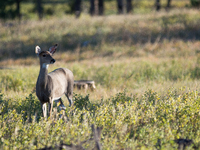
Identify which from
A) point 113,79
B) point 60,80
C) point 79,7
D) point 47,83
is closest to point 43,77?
point 47,83

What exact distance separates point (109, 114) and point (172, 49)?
42.2 feet

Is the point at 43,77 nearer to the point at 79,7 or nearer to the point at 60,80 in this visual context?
the point at 60,80

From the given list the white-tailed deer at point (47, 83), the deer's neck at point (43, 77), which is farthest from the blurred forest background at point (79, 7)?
the deer's neck at point (43, 77)

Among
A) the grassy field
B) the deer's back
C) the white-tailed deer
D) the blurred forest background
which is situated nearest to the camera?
the grassy field

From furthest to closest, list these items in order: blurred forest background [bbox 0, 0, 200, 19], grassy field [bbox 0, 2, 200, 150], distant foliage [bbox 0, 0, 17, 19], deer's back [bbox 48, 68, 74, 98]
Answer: distant foliage [bbox 0, 0, 17, 19], blurred forest background [bbox 0, 0, 200, 19], deer's back [bbox 48, 68, 74, 98], grassy field [bbox 0, 2, 200, 150]

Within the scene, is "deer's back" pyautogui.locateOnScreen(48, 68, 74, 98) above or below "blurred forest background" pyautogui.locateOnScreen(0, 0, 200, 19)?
below

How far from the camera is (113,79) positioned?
11.8 m

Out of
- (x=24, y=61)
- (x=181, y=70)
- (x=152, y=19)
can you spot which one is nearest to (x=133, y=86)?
(x=181, y=70)

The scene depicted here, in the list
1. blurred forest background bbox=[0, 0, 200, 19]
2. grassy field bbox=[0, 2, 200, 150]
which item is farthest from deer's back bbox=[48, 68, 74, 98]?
blurred forest background bbox=[0, 0, 200, 19]

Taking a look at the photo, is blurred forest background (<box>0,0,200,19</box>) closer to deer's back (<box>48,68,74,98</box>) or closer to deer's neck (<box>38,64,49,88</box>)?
deer's back (<box>48,68,74,98</box>)

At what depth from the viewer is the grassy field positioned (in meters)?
5.28

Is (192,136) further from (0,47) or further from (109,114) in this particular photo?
(0,47)

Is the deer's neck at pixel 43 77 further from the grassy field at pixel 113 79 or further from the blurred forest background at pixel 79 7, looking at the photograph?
the blurred forest background at pixel 79 7

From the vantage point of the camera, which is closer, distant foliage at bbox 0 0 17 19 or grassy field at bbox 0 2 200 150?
grassy field at bbox 0 2 200 150
